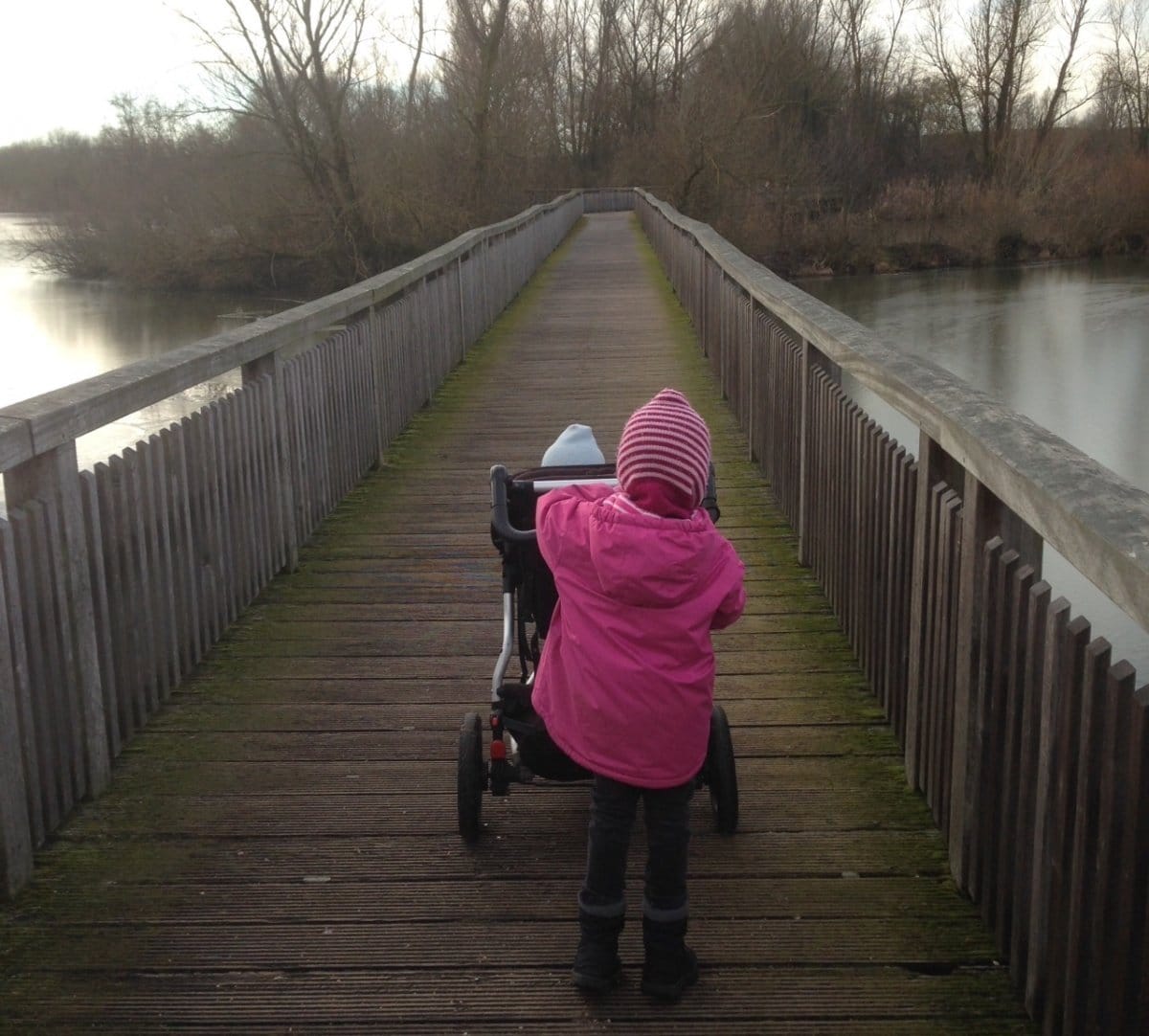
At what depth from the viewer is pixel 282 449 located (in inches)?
214

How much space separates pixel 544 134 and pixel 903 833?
4600cm

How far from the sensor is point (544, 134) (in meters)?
47.2

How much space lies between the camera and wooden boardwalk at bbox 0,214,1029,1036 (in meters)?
2.60

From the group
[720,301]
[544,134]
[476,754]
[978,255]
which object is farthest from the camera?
[544,134]

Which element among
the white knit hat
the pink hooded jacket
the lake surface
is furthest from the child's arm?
the lake surface

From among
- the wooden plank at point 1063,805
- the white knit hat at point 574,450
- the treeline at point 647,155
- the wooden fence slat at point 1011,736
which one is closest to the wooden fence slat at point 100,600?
the white knit hat at point 574,450

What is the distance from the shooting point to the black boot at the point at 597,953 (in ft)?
8.52

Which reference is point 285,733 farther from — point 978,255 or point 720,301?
point 978,255

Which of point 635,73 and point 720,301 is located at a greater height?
point 635,73

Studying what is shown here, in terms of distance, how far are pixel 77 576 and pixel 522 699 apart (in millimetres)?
1135

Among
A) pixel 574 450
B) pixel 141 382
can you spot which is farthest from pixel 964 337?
pixel 574 450

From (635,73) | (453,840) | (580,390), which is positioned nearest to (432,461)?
(580,390)

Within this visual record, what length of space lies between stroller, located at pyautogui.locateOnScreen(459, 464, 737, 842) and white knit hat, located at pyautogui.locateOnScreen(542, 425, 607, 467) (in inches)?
0.9

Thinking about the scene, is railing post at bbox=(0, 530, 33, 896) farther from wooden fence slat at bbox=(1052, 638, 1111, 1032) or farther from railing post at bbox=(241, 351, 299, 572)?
railing post at bbox=(241, 351, 299, 572)
